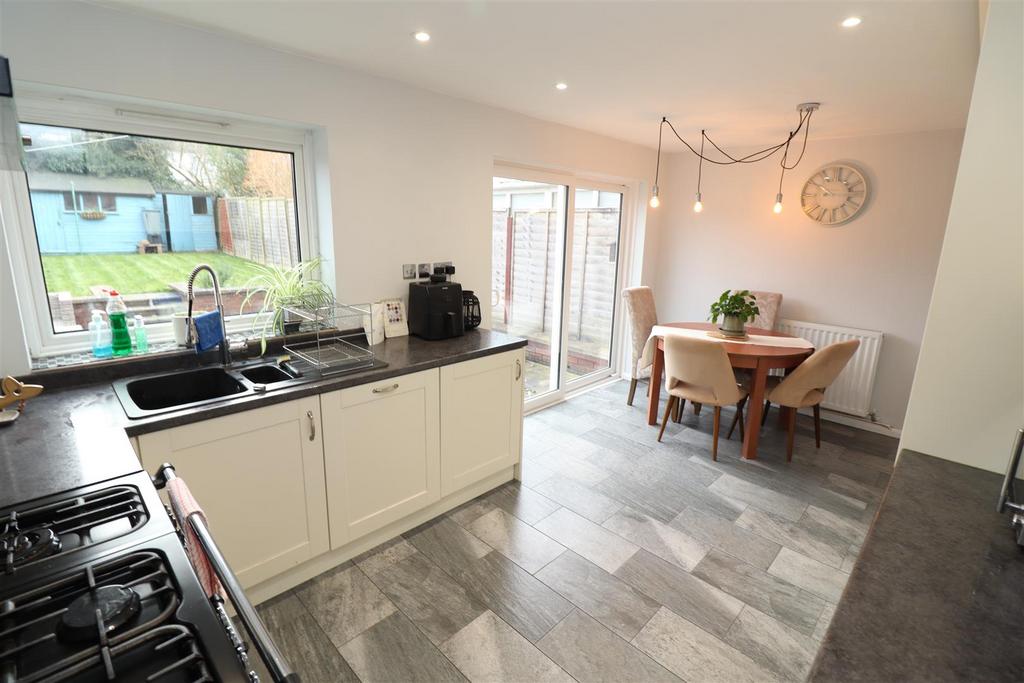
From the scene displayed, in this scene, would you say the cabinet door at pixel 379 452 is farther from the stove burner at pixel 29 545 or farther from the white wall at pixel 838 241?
the white wall at pixel 838 241

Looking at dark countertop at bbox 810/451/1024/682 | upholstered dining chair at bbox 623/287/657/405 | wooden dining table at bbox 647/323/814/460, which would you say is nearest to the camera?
dark countertop at bbox 810/451/1024/682

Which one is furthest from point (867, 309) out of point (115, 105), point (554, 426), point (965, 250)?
point (115, 105)

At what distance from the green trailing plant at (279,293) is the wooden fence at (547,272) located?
4.81 feet

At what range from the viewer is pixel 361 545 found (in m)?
2.29

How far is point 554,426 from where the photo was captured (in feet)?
12.5

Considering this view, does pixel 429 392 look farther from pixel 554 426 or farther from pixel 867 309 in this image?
pixel 867 309

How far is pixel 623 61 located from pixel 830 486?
2769mm

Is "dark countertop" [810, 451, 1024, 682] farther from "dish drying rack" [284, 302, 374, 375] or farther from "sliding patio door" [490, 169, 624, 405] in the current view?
"sliding patio door" [490, 169, 624, 405]

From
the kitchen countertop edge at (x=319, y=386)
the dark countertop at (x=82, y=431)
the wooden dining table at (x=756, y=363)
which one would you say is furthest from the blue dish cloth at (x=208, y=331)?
the wooden dining table at (x=756, y=363)

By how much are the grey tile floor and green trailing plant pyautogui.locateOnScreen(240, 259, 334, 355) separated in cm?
123

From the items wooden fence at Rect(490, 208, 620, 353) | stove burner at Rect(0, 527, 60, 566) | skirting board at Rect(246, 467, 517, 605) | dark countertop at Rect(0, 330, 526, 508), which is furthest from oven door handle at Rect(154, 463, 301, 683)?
wooden fence at Rect(490, 208, 620, 353)

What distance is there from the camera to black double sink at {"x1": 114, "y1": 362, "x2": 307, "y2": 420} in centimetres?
190

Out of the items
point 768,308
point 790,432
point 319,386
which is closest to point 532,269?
point 768,308

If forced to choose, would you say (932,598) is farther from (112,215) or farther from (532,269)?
(532,269)
